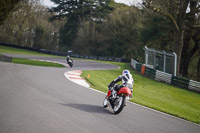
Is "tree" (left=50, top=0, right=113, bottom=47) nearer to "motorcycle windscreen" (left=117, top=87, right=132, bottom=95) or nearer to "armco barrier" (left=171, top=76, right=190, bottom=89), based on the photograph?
"armco barrier" (left=171, top=76, right=190, bottom=89)

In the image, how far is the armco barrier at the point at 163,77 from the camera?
21420 millimetres

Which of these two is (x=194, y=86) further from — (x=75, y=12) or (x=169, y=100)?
(x=75, y=12)

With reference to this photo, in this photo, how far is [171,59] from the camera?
21.4 meters

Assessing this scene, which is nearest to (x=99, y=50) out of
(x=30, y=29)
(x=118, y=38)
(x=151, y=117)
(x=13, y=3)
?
(x=118, y=38)

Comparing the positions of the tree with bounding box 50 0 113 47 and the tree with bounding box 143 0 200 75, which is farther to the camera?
the tree with bounding box 50 0 113 47

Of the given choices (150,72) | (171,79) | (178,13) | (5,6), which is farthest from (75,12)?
(171,79)

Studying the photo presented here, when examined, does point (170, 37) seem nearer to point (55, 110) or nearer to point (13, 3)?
point (13, 3)

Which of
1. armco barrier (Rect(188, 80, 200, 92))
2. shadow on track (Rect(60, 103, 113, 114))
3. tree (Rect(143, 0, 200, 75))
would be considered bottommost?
armco barrier (Rect(188, 80, 200, 92))

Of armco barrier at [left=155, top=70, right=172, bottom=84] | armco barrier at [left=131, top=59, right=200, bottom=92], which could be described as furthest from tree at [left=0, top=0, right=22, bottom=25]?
armco barrier at [left=155, top=70, right=172, bottom=84]

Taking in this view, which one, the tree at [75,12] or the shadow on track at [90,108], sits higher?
the tree at [75,12]

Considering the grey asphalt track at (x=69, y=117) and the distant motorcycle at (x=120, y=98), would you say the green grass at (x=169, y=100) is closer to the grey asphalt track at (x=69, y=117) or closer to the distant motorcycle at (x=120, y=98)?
the grey asphalt track at (x=69, y=117)

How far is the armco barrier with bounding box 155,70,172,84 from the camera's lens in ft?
70.3

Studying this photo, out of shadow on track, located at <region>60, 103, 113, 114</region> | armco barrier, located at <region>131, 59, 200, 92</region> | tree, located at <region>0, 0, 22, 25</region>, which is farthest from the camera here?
tree, located at <region>0, 0, 22, 25</region>

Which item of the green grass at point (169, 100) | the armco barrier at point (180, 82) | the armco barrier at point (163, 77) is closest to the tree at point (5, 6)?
the green grass at point (169, 100)
